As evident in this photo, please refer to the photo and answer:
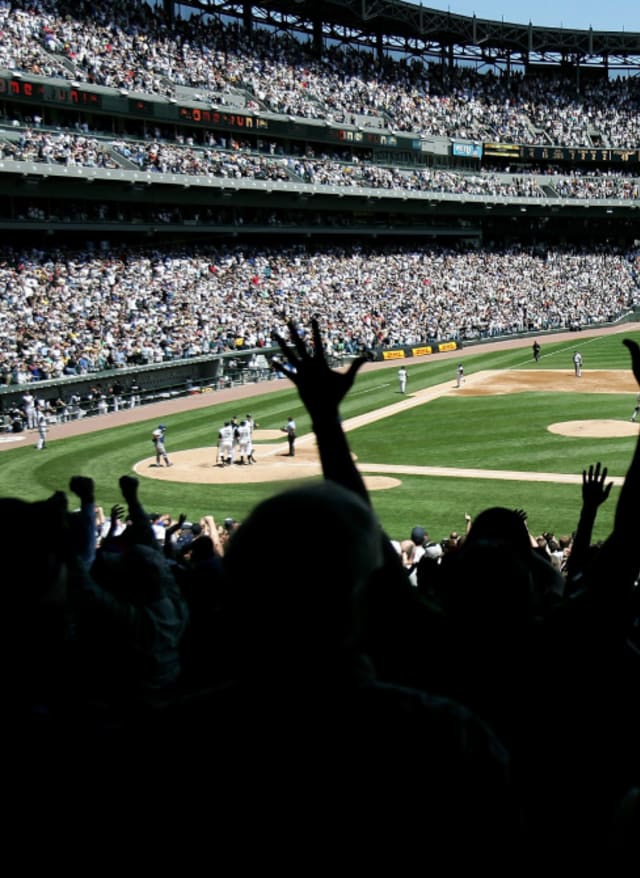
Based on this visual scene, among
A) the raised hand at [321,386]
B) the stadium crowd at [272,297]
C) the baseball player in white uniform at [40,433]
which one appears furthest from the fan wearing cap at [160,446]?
the raised hand at [321,386]

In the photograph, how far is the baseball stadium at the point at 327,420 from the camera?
1874mm

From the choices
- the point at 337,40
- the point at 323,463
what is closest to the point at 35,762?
the point at 323,463

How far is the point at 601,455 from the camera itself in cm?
2642

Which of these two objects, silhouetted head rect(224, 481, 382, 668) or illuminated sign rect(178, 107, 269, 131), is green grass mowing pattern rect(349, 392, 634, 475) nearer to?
silhouetted head rect(224, 481, 382, 668)

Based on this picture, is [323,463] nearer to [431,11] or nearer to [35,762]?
[35,762]

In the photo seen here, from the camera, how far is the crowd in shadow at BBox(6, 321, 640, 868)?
182 cm

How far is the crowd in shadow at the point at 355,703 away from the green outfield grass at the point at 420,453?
45.0 ft

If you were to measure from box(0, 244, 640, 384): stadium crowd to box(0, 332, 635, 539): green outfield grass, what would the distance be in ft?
18.4

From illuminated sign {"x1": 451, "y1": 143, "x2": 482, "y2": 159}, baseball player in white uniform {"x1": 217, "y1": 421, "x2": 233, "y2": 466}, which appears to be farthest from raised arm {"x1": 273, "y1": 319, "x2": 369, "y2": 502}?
illuminated sign {"x1": 451, "y1": 143, "x2": 482, "y2": 159}

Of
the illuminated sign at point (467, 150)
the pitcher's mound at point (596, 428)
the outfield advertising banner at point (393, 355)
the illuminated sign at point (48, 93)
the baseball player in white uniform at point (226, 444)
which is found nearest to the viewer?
the baseball player in white uniform at point (226, 444)

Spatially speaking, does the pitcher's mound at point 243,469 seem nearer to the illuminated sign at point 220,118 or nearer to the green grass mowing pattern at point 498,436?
the green grass mowing pattern at point 498,436

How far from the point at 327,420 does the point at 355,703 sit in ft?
5.05

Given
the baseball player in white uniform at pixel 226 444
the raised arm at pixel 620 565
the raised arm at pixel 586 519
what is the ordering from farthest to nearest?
the baseball player in white uniform at pixel 226 444 < the raised arm at pixel 586 519 < the raised arm at pixel 620 565

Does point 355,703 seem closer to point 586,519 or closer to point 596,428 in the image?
point 586,519
